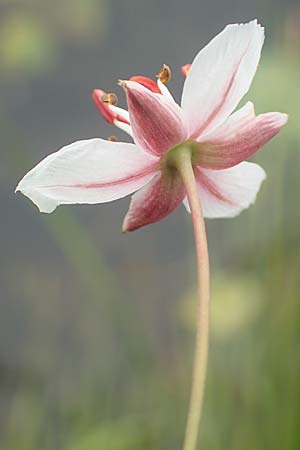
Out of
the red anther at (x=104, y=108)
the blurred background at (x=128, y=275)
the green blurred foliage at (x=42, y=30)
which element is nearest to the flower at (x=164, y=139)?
the red anther at (x=104, y=108)

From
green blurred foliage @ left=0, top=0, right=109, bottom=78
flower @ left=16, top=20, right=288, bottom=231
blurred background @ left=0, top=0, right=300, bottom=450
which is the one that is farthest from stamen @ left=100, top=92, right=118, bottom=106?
green blurred foliage @ left=0, top=0, right=109, bottom=78

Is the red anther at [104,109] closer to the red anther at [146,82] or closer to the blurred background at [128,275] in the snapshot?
the red anther at [146,82]

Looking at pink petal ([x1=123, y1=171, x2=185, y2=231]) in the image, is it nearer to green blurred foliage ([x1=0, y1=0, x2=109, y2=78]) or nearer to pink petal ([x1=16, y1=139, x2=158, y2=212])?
pink petal ([x1=16, y1=139, x2=158, y2=212])

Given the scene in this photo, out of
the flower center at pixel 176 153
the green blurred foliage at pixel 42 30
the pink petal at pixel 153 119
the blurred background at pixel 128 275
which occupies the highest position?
the pink petal at pixel 153 119

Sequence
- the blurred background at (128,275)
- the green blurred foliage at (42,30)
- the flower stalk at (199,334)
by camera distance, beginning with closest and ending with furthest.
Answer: the flower stalk at (199,334)
the blurred background at (128,275)
the green blurred foliage at (42,30)

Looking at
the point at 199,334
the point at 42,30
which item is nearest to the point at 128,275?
the point at 42,30

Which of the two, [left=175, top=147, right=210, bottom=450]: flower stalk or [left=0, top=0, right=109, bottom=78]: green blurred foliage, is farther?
[left=0, top=0, right=109, bottom=78]: green blurred foliage

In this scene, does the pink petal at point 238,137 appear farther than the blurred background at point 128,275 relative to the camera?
No

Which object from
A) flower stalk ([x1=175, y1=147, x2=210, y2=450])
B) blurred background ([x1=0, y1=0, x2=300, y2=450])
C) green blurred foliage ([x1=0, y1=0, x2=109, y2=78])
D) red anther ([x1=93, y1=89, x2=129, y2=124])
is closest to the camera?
flower stalk ([x1=175, y1=147, x2=210, y2=450])
